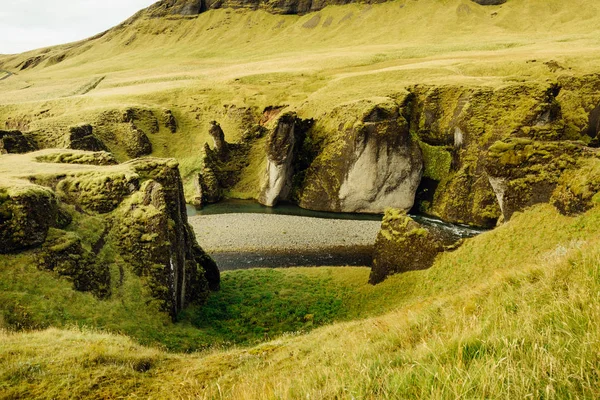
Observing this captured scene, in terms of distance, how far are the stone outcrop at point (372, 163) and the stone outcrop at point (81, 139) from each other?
3931 centimetres

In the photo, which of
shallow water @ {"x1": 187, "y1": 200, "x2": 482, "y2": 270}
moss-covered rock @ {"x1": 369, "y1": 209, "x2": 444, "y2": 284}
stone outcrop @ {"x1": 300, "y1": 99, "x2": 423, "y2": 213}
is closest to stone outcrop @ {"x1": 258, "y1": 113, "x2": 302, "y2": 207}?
stone outcrop @ {"x1": 300, "y1": 99, "x2": 423, "y2": 213}

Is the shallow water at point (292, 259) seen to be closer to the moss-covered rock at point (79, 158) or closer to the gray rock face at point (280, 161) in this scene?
the moss-covered rock at point (79, 158)

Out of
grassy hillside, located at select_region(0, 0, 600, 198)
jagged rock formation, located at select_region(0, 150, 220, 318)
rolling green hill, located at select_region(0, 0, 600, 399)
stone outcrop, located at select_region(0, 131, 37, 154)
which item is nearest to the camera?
rolling green hill, located at select_region(0, 0, 600, 399)

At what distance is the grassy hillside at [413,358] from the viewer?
10.0 feet

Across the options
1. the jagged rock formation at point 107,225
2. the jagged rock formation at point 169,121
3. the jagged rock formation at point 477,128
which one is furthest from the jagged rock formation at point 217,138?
the jagged rock formation at point 107,225

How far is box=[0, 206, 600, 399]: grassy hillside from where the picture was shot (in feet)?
10.0

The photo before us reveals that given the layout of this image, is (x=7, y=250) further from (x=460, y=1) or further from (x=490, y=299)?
(x=460, y=1)

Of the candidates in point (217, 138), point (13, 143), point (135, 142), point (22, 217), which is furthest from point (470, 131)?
point (13, 143)

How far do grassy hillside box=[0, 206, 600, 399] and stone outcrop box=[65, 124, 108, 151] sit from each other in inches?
2154

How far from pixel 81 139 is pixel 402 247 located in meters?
54.6

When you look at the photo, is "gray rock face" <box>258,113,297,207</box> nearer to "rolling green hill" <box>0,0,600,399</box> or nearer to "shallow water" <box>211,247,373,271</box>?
"rolling green hill" <box>0,0,600,399</box>

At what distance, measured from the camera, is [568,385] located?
273cm

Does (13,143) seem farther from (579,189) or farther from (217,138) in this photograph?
(579,189)

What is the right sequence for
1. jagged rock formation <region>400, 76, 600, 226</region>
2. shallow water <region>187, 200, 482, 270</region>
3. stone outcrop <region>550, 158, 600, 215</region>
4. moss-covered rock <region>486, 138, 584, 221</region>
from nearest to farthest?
stone outcrop <region>550, 158, 600, 215</region> < moss-covered rock <region>486, 138, 584, 221</region> < shallow water <region>187, 200, 482, 270</region> < jagged rock formation <region>400, 76, 600, 226</region>
